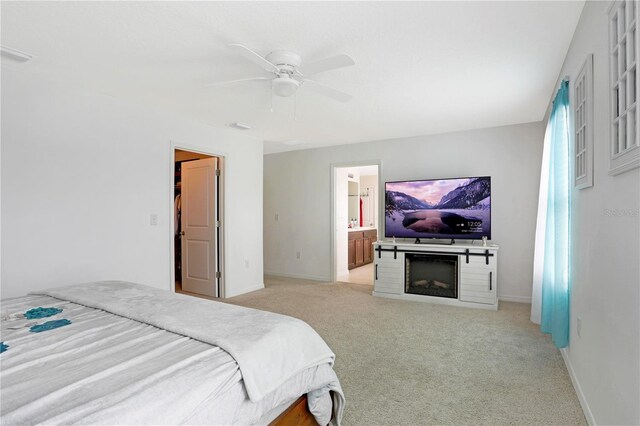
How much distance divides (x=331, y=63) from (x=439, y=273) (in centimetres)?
335

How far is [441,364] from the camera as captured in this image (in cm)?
258

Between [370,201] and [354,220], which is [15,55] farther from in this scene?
[370,201]

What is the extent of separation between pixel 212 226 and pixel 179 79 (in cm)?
231

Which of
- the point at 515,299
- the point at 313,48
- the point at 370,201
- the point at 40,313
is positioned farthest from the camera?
the point at 370,201

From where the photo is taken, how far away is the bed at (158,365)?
3.26 feet

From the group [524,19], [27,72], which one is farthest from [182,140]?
[524,19]

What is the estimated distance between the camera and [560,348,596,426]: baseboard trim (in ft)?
5.93

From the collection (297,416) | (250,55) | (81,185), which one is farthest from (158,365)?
(81,185)

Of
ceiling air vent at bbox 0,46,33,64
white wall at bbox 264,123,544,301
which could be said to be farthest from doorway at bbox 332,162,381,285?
ceiling air vent at bbox 0,46,33,64

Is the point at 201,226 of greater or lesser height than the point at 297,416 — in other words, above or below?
above

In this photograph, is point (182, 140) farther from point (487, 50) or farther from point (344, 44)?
point (487, 50)

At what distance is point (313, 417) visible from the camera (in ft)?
5.51

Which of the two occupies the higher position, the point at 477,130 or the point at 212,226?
the point at 477,130

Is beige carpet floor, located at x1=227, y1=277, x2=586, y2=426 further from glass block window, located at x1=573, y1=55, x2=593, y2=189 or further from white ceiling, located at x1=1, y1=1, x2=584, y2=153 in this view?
white ceiling, located at x1=1, y1=1, x2=584, y2=153
